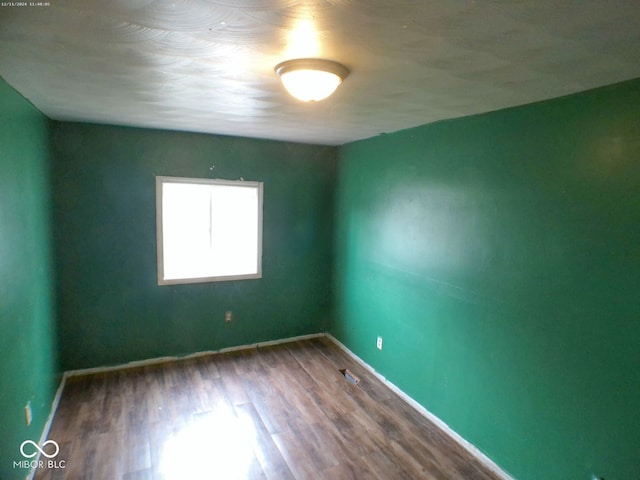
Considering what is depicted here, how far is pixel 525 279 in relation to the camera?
88.0 inches

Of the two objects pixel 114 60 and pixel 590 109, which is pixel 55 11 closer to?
pixel 114 60

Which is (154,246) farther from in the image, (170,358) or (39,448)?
(39,448)

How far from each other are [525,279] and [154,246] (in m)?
3.22

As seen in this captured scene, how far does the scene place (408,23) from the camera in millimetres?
1205

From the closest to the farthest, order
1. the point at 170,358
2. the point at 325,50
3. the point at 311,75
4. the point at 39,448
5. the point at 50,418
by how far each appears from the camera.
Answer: the point at 325,50 < the point at 311,75 < the point at 39,448 < the point at 50,418 < the point at 170,358

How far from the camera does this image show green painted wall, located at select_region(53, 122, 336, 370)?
334 centimetres

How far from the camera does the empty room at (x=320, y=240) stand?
56.7 inches

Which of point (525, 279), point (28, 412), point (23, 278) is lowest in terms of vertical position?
point (28, 412)

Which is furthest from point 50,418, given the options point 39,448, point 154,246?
point 154,246

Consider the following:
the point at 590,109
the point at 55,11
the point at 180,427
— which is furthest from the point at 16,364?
the point at 590,109

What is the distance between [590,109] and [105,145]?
367cm

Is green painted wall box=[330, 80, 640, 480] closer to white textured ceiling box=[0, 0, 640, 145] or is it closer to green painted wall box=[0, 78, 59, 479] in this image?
white textured ceiling box=[0, 0, 640, 145]
